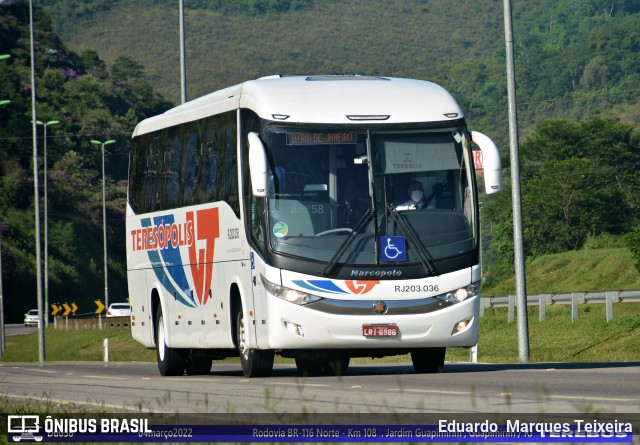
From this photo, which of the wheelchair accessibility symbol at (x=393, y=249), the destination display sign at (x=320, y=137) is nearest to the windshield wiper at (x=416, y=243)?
the wheelchair accessibility symbol at (x=393, y=249)

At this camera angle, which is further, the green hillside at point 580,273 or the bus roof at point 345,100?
the green hillside at point 580,273

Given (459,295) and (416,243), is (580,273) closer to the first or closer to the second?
(459,295)

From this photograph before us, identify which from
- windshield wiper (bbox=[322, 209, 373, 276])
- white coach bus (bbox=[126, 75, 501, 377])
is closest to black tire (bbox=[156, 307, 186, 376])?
white coach bus (bbox=[126, 75, 501, 377])

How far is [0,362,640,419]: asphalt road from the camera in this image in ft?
45.2

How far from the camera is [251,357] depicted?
68.1 ft

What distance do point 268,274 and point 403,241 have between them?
1.72 meters

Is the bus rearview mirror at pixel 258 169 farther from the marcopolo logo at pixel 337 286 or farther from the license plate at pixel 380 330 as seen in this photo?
the license plate at pixel 380 330

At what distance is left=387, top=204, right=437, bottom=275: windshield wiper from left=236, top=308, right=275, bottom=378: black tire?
2464 mm

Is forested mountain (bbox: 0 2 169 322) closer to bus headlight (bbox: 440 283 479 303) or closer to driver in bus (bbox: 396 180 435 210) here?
driver in bus (bbox: 396 180 435 210)

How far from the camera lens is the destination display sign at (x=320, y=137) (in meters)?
20.0

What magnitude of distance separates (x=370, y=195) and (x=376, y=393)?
3865 mm

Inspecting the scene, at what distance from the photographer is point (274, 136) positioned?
2008cm

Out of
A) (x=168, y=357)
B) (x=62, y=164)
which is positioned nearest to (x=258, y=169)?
(x=168, y=357)

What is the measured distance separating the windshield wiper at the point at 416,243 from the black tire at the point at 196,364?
579 cm
